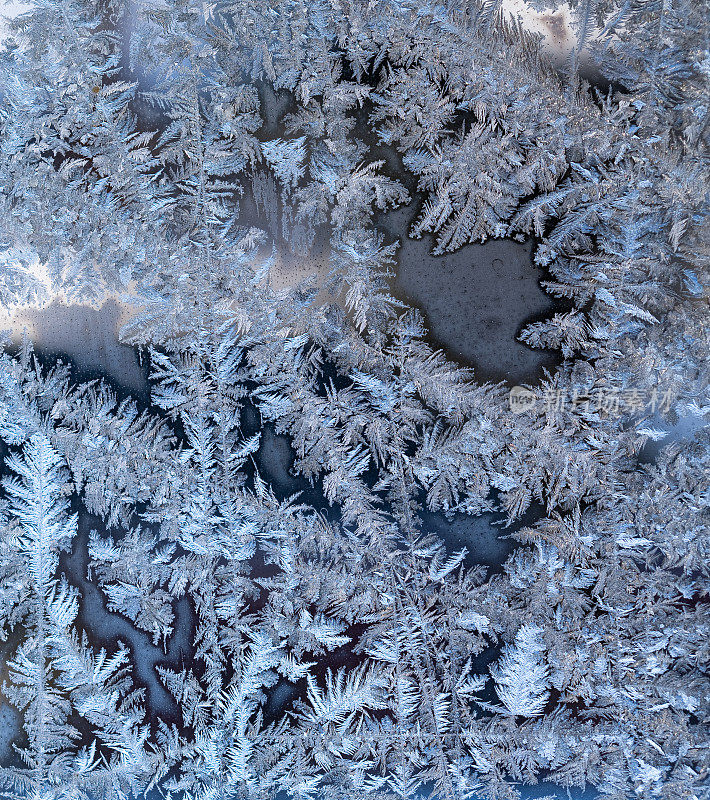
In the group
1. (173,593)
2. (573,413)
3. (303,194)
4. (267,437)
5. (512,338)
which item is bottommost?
(173,593)

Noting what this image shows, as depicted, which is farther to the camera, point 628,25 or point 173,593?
point 173,593

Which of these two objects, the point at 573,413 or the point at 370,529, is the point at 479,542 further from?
the point at 573,413

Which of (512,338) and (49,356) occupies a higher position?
(512,338)

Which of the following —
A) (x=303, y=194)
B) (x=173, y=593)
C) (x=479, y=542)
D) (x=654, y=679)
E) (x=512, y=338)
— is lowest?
(x=654, y=679)

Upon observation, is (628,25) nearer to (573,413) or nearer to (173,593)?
(573,413)

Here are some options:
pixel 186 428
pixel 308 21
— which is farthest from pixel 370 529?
pixel 308 21

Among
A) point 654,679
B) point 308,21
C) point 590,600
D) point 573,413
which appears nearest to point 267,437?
point 573,413
